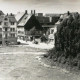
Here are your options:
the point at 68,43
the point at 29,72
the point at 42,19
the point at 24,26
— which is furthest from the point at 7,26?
the point at 29,72

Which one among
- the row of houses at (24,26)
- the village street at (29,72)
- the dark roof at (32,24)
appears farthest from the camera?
the dark roof at (32,24)

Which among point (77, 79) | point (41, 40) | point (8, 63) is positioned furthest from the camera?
point (41, 40)

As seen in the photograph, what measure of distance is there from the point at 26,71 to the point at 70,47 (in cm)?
923

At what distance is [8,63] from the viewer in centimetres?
4050

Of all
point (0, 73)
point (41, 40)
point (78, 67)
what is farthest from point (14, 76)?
point (41, 40)

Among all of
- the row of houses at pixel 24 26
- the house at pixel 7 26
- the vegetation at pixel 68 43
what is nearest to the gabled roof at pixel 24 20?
the row of houses at pixel 24 26

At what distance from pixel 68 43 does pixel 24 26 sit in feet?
142

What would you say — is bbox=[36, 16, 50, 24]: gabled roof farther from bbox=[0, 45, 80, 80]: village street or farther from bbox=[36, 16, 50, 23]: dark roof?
bbox=[0, 45, 80, 80]: village street

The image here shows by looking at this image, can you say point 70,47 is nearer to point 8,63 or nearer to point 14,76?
point 8,63

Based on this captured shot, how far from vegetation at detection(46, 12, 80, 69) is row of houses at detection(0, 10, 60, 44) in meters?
29.6

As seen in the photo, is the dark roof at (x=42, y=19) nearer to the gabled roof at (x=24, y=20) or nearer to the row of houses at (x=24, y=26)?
the row of houses at (x=24, y=26)

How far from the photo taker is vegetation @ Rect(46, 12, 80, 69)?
40.2 meters

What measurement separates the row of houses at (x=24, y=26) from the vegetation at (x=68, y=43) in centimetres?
2959

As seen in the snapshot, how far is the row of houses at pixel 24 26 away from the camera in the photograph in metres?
80.1
